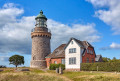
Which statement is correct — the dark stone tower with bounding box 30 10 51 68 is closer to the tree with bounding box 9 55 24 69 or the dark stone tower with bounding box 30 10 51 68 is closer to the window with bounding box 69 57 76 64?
the tree with bounding box 9 55 24 69

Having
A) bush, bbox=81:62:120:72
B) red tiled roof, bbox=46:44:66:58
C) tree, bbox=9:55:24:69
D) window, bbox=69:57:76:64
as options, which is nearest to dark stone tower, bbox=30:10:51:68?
red tiled roof, bbox=46:44:66:58

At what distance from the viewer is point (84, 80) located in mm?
22578

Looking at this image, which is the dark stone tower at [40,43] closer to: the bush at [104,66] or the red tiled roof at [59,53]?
the red tiled roof at [59,53]

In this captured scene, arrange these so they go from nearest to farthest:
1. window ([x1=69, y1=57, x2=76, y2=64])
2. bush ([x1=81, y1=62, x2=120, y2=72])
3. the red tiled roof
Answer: bush ([x1=81, y1=62, x2=120, y2=72]) < window ([x1=69, y1=57, x2=76, y2=64]) < the red tiled roof

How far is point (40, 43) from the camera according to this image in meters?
49.3

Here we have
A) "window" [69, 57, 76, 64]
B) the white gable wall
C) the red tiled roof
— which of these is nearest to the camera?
the white gable wall

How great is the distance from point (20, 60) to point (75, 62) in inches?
745

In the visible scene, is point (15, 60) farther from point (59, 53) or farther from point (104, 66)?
point (104, 66)

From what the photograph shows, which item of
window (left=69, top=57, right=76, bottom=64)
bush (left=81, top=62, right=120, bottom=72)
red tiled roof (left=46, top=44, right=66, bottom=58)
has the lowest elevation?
bush (left=81, top=62, right=120, bottom=72)

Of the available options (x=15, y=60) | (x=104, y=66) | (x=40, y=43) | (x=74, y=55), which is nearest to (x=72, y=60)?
(x=74, y=55)

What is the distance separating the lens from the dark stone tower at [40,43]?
4931 centimetres

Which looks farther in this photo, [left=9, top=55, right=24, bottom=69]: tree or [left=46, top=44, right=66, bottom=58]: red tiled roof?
[left=9, top=55, right=24, bottom=69]: tree

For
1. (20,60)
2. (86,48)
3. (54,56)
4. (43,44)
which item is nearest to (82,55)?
(86,48)

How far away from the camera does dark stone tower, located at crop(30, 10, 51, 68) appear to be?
162 feet
